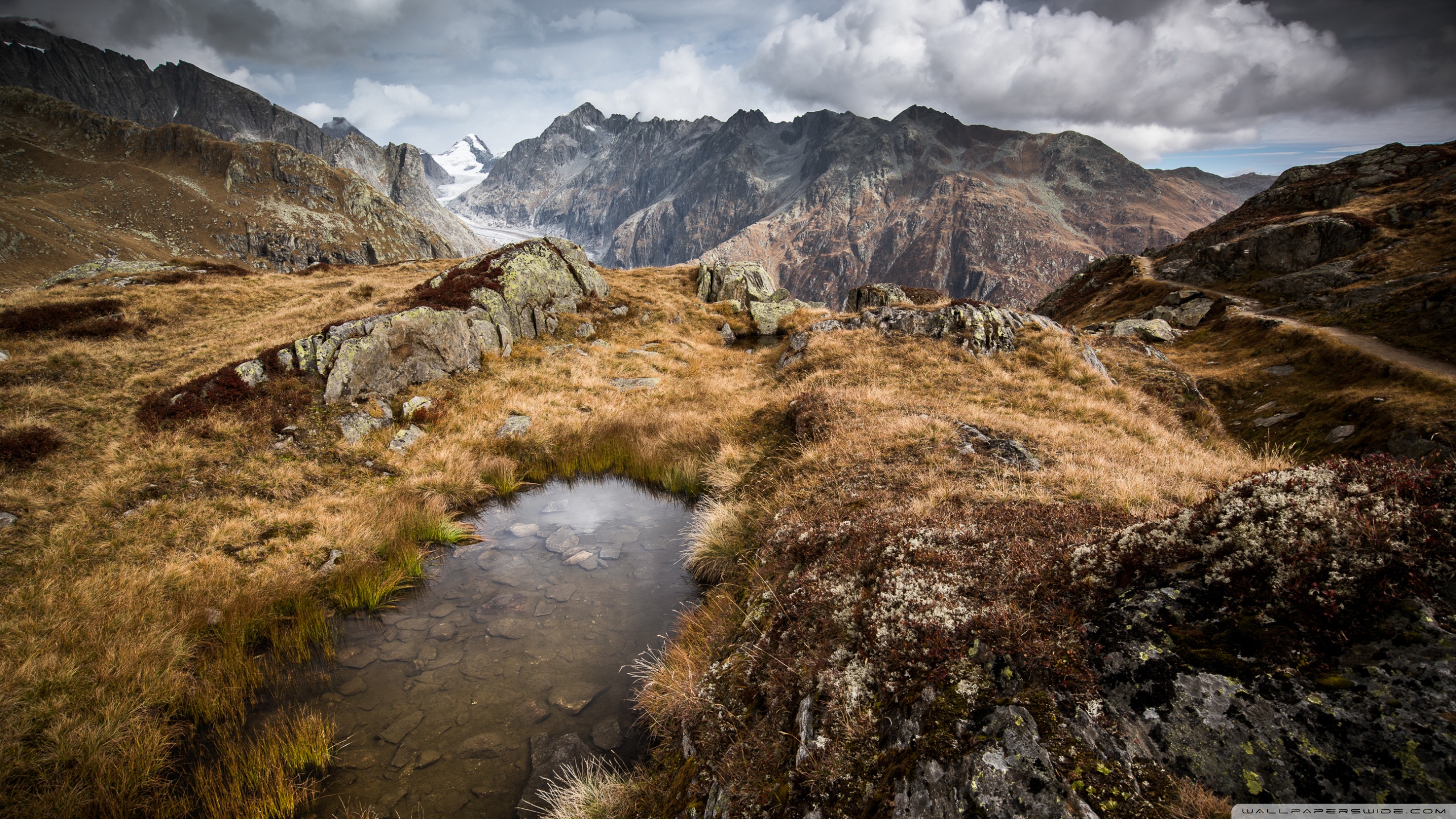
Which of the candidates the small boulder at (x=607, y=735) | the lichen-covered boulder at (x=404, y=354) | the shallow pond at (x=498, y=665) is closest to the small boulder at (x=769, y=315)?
the lichen-covered boulder at (x=404, y=354)

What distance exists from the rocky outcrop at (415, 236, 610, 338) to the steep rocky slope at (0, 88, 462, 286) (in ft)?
449

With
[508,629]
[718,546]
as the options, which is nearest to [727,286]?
[718,546]

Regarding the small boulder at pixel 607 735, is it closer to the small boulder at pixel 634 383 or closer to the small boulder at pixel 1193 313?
the small boulder at pixel 634 383

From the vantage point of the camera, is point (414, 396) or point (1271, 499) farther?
point (414, 396)

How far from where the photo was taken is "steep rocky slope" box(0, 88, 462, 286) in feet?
395

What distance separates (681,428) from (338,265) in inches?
1918

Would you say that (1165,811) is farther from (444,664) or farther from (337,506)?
(337,506)

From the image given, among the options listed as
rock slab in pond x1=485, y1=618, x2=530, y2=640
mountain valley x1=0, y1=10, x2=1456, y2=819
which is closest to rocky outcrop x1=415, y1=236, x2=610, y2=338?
mountain valley x1=0, y1=10, x2=1456, y2=819

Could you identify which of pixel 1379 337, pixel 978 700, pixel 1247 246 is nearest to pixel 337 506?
pixel 978 700

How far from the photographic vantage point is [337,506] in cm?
1230

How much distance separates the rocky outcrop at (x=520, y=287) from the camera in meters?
25.2

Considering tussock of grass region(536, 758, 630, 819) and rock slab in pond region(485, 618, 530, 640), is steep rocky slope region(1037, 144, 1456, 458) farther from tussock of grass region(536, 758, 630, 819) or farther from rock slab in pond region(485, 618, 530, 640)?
rock slab in pond region(485, 618, 530, 640)

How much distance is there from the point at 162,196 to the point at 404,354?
222m

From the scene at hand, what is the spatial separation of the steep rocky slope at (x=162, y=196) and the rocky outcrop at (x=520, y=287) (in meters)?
137
